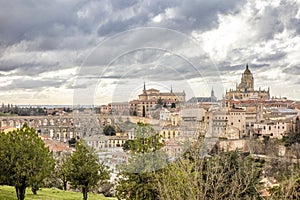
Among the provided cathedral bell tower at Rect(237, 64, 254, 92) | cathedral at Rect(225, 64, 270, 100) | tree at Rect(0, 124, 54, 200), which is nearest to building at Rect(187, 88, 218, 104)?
tree at Rect(0, 124, 54, 200)

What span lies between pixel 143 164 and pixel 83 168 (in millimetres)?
4312

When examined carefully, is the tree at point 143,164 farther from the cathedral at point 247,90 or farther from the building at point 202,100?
the cathedral at point 247,90

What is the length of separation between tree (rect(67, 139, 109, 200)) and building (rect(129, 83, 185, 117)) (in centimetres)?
326

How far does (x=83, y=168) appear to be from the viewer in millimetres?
13375

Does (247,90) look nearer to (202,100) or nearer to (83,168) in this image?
(83,168)

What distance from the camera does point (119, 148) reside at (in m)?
12.4

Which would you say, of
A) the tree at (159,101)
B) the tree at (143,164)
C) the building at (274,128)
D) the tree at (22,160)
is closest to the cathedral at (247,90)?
the building at (274,128)

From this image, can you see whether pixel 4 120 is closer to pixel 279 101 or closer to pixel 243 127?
pixel 243 127

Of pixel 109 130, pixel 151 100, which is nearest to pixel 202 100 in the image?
pixel 151 100

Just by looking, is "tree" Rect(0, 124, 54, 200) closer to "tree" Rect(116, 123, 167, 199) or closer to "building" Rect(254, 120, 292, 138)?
"tree" Rect(116, 123, 167, 199)

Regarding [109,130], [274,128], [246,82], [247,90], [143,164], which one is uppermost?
[246,82]

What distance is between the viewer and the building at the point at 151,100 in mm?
10281

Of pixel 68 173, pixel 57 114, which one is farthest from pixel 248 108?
pixel 68 173

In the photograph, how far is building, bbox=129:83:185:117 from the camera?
1028cm
